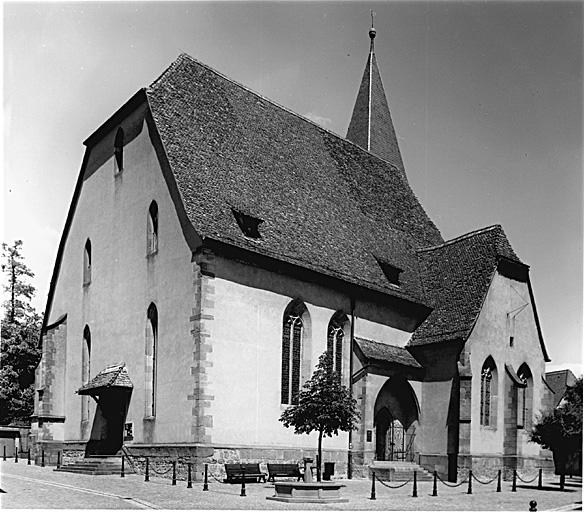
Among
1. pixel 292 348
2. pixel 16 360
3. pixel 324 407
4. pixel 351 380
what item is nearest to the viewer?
pixel 324 407

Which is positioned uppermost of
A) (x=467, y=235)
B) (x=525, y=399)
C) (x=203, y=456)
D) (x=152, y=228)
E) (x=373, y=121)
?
(x=373, y=121)

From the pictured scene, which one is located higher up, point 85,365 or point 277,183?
point 277,183

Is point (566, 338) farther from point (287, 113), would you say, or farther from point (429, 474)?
point (287, 113)

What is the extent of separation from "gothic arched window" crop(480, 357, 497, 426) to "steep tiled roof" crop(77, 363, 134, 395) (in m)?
14.7

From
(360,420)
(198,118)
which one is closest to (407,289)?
(360,420)

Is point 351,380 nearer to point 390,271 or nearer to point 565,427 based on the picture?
point 390,271

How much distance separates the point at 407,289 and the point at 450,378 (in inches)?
178

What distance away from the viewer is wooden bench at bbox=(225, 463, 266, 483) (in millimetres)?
24680

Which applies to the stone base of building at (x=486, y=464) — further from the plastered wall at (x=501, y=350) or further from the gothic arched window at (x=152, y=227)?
the gothic arched window at (x=152, y=227)

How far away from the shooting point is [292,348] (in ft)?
97.5

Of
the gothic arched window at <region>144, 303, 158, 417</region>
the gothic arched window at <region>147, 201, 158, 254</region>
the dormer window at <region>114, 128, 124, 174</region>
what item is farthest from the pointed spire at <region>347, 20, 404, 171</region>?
the gothic arched window at <region>144, 303, 158, 417</region>

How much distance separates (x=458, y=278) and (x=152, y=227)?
1436 centimetres

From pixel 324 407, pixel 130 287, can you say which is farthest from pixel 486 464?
pixel 130 287

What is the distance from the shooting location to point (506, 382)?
111ft
